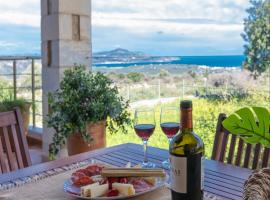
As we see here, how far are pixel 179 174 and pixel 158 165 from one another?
50cm

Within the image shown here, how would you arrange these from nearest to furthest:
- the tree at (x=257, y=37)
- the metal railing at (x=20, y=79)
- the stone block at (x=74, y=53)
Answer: the tree at (x=257, y=37) < the stone block at (x=74, y=53) < the metal railing at (x=20, y=79)

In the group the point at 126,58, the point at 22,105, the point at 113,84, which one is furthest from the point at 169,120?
the point at 22,105

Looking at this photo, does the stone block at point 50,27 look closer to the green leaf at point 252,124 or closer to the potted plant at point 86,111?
the potted plant at point 86,111

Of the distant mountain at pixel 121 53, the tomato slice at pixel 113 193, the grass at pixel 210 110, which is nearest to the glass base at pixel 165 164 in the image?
the tomato slice at pixel 113 193

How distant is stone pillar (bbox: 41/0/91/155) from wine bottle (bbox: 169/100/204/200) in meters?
2.50

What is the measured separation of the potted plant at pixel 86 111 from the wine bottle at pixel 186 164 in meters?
1.84

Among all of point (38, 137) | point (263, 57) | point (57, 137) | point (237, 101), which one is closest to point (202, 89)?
point (237, 101)

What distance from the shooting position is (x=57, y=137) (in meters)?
2.77

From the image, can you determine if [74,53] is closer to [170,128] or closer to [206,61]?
[206,61]

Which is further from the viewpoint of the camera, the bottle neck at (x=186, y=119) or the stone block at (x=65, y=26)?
the stone block at (x=65, y=26)

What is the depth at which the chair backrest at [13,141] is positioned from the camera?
5.13 feet

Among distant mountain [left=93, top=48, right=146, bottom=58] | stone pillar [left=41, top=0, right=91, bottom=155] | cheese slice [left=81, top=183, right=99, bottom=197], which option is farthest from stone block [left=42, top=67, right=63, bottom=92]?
cheese slice [left=81, top=183, right=99, bottom=197]

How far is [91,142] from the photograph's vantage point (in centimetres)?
271

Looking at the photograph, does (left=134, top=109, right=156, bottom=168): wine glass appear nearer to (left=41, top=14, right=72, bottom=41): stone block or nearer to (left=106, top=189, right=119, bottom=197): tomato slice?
(left=106, top=189, right=119, bottom=197): tomato slice
